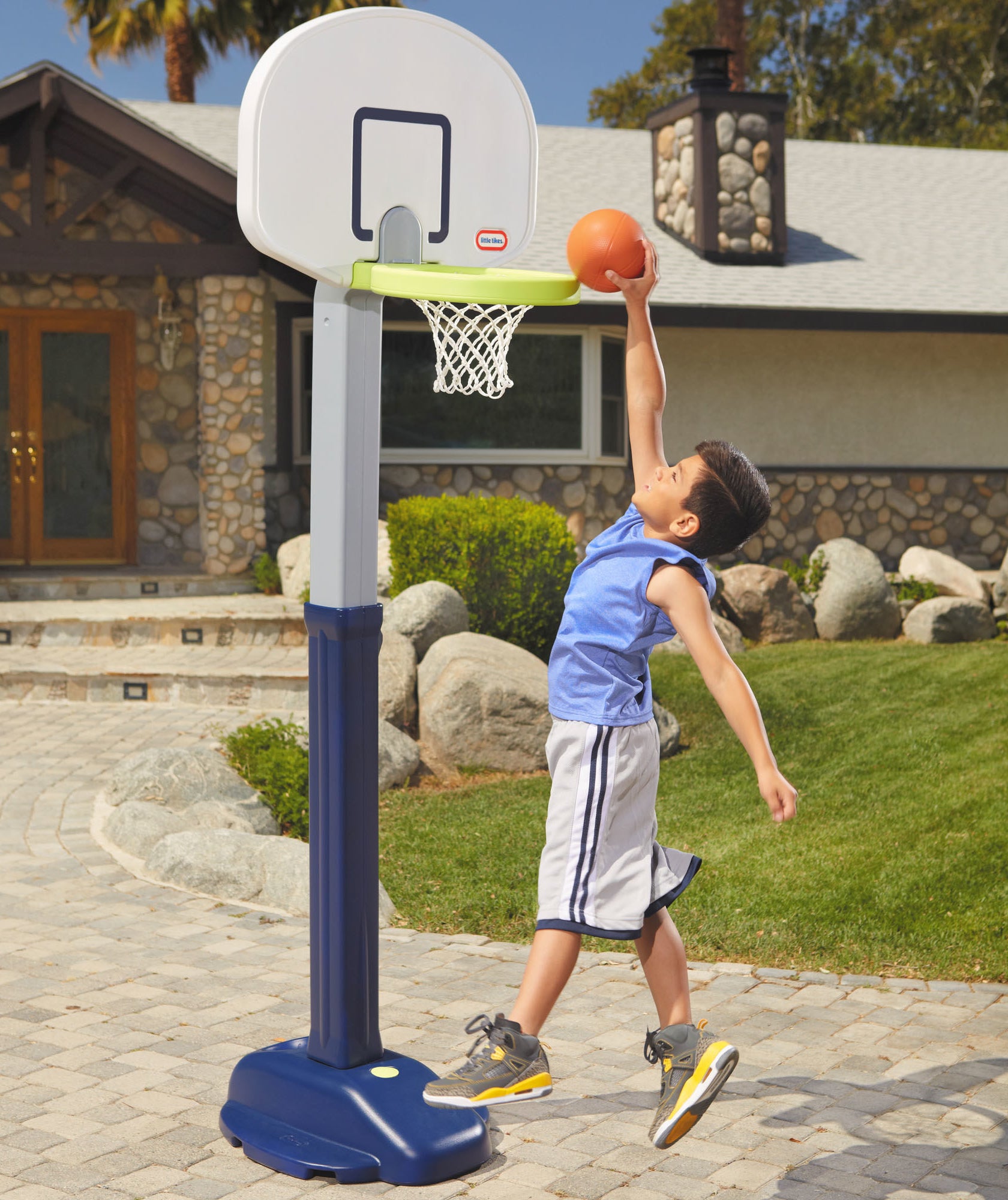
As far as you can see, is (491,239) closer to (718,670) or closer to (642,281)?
(642,281)

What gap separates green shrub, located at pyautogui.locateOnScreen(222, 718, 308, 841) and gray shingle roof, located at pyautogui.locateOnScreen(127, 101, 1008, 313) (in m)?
7.53

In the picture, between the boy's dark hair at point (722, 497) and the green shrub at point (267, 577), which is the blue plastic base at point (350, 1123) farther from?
the green shrub at point (267, 577)

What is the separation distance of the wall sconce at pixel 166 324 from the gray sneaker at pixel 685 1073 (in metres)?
11.5

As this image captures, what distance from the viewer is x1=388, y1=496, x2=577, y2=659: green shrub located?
10.2 meters

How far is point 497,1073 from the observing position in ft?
10.9

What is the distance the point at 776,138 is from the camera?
52.7ft

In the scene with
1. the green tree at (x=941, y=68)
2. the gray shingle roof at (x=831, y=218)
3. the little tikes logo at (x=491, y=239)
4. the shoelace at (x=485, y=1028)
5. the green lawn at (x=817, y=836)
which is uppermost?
the green tree at (x=941, y=68)

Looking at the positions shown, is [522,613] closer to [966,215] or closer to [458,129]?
[458,129]

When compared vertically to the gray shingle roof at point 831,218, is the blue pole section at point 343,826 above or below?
below

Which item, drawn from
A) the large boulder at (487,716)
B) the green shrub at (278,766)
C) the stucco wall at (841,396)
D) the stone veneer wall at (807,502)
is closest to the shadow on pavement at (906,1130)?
the green shrub at (278,766)

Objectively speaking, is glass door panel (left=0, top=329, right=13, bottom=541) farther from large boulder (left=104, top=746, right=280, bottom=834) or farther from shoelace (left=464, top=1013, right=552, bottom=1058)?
shoelace (left=464, top=1013, right=552, bottom=1058)

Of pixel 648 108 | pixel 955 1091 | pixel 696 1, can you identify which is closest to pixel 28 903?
pixel 955 1091

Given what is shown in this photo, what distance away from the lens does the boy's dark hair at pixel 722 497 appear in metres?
3.48

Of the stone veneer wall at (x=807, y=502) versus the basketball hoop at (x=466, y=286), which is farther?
the stone veneer wall at (x=807, y=502)
